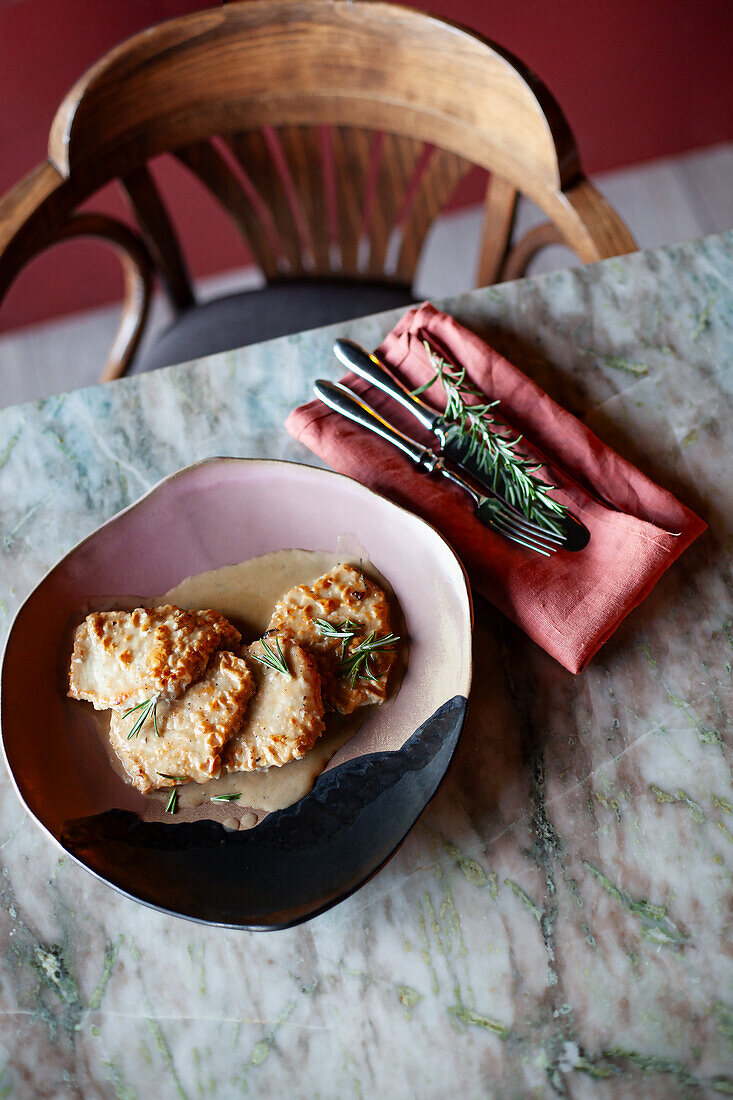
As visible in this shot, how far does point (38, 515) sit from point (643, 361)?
2.50 feet

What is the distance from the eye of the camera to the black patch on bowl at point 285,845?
0.72 metres

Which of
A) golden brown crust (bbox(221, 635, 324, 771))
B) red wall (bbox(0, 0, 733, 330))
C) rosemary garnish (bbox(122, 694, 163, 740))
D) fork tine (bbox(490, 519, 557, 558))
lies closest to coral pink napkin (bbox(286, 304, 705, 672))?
fork tine (bbox(490, 519, 557, 558))

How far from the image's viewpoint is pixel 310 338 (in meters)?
0.99

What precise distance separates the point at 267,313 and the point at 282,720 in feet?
2.63

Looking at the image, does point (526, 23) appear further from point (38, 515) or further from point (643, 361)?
point (38, 515)

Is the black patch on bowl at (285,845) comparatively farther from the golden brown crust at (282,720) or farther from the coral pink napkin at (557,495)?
the coral pink napkin at (557,495)

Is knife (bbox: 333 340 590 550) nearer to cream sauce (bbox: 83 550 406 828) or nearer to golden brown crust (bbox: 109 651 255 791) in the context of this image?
cream sauce (bbox: 83 550 406 828)

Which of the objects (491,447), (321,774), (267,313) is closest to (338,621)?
(321,774)

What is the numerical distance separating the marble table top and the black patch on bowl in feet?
0.24

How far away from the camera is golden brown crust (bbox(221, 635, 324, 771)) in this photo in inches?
29.5

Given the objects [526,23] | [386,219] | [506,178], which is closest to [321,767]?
[506,178]

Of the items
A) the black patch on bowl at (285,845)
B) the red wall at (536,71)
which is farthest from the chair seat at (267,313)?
the black patch on bowl at (285,845)

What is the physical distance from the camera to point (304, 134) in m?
1.21

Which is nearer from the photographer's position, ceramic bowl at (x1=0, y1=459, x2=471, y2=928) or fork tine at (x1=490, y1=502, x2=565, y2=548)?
ceramic bowl at (x1=0, y1=459, x2=471, y2=928)
